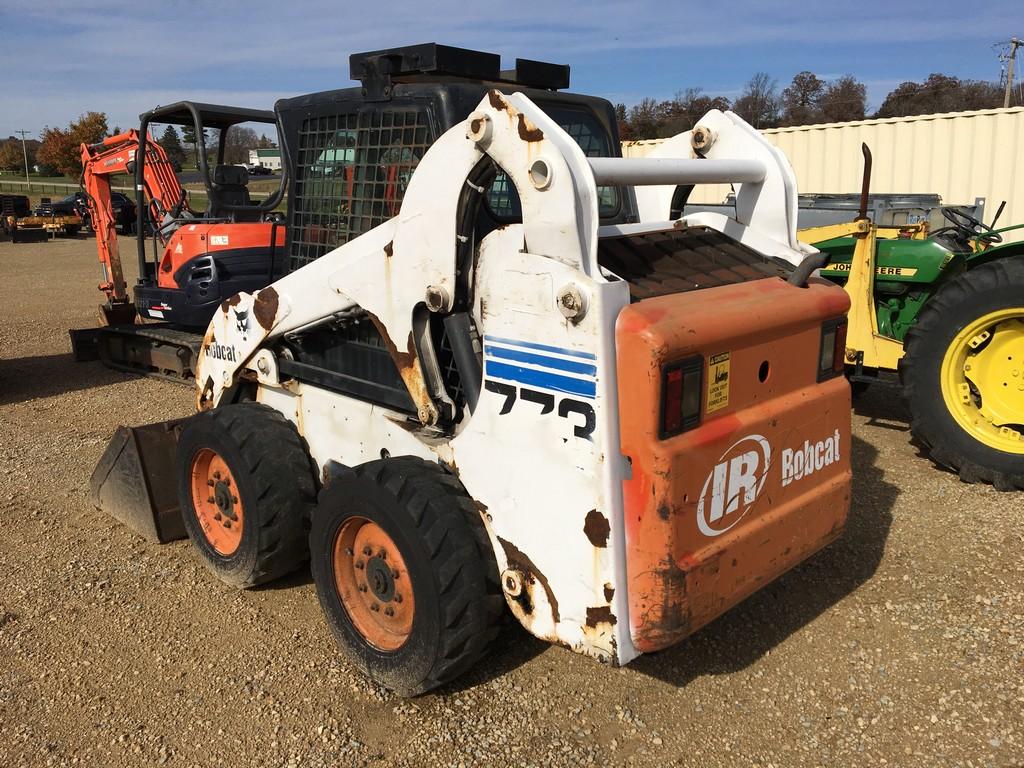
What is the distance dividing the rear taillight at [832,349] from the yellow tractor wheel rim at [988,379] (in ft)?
8.40

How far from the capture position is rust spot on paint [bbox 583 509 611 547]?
2.55 meters

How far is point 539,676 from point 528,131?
6.86 ft

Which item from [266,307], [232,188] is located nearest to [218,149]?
[232,188]

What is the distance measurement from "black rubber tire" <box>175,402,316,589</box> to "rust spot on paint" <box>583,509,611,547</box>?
164cm

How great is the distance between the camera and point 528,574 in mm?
2814

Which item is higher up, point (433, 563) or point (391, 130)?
point (391, 130)

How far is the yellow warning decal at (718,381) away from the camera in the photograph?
105 inches

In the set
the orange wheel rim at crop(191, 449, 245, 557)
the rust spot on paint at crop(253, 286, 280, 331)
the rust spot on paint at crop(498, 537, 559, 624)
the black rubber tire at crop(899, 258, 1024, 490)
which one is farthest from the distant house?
the black rubber tire at crop(899, 258, 1024, 490)

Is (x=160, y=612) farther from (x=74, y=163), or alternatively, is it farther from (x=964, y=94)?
(x=74, y=163)

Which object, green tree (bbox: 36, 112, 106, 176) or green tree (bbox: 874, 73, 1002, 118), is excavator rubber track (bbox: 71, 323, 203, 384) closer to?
green tree (bbox: 874, 73, 1002, 118)

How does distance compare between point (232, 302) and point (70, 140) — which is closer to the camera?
point (232, 302)

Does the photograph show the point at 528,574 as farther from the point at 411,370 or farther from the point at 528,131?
the point at 528,131

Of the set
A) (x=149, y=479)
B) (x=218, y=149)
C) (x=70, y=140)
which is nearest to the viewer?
(x=149, y=479)

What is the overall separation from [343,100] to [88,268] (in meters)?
17.8
